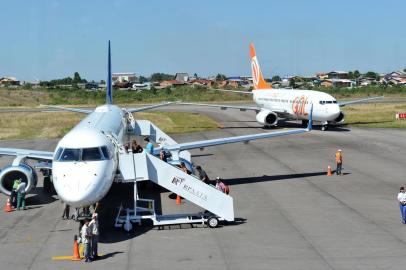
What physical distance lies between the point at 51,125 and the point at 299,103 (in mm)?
30208

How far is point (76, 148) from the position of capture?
20.8 m

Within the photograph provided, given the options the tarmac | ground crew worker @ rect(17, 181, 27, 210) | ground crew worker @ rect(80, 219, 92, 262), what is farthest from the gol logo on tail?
ground crew worker @ rect(80, 219, 92, 262)

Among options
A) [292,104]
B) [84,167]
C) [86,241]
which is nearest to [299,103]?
[292,104]

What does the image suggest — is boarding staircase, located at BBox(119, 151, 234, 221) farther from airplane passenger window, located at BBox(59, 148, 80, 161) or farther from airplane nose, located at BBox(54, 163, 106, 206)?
airplane passenger window, located at BBox(59, 148, 80, 161)

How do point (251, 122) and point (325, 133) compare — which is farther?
point (251, 122)

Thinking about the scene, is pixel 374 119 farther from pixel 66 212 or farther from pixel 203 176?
pixel 66 212

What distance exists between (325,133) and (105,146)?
36.2 meters

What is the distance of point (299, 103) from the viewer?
56.4 m

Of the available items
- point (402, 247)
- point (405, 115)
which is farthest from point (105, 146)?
point (405, 115)

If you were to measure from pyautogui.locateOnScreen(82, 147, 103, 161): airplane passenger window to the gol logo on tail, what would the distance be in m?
37.1

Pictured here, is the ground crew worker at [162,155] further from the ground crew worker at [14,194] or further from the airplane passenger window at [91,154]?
the airplane passenger window at [91,154]

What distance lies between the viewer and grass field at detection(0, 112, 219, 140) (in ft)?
193

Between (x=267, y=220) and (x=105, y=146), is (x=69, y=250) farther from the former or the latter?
(x=267, y=220)

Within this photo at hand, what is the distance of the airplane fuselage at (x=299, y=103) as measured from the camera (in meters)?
53.6
